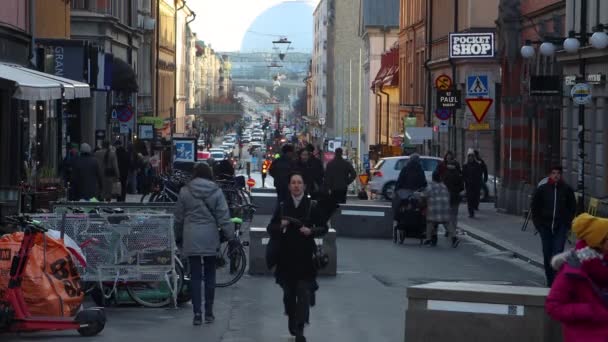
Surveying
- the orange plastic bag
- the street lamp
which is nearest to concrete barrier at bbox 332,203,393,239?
the street lamp

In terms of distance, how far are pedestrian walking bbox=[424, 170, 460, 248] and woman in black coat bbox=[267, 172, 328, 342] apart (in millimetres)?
12632

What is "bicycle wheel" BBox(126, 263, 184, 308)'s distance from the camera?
51.7 ft

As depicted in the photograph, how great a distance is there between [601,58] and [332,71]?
9342 cm

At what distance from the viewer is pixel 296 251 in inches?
512

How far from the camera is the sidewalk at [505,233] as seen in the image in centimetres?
2489

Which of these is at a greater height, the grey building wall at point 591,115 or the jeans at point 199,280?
the grey building wall at point 591,115

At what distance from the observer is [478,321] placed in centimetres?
991

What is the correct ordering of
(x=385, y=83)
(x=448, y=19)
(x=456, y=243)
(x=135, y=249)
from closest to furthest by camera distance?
1. (x=135, y=249)
2. (x=456, y=243)
3. (x=448, y=19)
4. (x=385, y=83)

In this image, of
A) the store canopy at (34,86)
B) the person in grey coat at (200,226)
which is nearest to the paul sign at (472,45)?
the store canopy at (34,86)

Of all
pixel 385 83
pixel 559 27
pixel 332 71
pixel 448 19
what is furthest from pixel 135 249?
pixel 332 71

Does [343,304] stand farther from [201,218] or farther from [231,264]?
[201,218]

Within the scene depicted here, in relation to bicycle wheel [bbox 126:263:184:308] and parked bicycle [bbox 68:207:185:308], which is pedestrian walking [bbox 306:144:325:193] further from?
parked bicycle [bbox 68:207:185:308]

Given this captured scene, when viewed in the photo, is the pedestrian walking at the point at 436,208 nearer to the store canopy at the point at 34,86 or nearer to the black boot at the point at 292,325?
the store canopy at the point at 34,86

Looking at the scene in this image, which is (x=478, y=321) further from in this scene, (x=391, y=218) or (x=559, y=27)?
(x=559, y=27)
